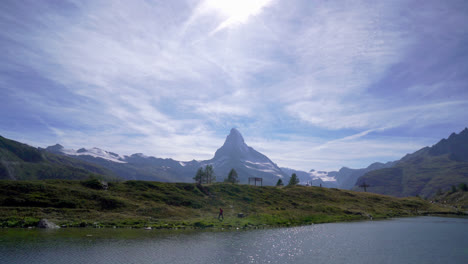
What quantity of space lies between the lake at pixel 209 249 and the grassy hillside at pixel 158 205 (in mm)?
14460

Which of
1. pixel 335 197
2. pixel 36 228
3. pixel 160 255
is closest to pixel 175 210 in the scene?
pixel 36 228

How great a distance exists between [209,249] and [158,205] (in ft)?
155

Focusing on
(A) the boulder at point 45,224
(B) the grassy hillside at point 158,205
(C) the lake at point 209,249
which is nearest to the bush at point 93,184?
(B) the grassy hillside at point 158,205

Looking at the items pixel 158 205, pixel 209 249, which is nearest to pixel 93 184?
pixel 158 205

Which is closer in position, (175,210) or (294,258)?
(294,258)

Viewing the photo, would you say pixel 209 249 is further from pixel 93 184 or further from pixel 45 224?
pixel 93 184

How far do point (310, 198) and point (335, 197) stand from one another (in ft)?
60.5

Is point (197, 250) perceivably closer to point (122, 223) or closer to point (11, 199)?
point (122, 223)

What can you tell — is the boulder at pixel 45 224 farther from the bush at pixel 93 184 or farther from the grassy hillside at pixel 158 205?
the bush at pixel 93 184

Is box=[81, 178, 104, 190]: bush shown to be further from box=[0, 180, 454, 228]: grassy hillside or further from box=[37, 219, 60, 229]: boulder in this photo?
box=[37, 219, 60, 229]: boulder

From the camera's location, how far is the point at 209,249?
38.5 meters

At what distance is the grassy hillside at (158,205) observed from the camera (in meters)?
62.0

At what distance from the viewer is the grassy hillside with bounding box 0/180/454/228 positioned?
203ft

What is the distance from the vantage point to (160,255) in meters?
34.2
